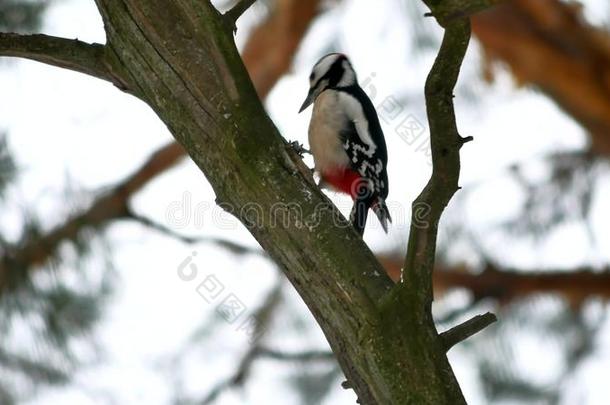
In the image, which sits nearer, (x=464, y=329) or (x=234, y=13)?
(x=464, y=329)

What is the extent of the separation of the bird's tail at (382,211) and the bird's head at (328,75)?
0.54 m

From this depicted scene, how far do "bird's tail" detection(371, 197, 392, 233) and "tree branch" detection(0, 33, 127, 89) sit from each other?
3.71 feet

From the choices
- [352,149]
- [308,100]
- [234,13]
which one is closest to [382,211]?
[352,149]

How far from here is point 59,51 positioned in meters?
1.98

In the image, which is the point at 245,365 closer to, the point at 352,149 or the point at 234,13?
the point at 352,149

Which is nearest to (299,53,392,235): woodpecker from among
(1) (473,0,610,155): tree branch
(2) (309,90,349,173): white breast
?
(2) (309,90,349,173): white breast

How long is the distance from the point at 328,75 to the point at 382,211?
656 mm

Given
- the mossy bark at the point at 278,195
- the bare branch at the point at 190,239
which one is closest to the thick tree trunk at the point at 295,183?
the mossy bark at the point at 278,195

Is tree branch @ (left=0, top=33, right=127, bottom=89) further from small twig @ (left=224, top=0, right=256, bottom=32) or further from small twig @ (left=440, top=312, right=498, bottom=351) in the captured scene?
small twig @ (left=440, top=312, right=498, bottom=351)

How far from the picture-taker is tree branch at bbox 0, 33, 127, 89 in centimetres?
195

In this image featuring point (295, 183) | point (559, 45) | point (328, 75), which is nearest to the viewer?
point (295, 183)

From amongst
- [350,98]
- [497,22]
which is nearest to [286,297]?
[350,98]

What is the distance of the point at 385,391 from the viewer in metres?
1.56

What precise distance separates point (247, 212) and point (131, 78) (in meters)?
0.39
